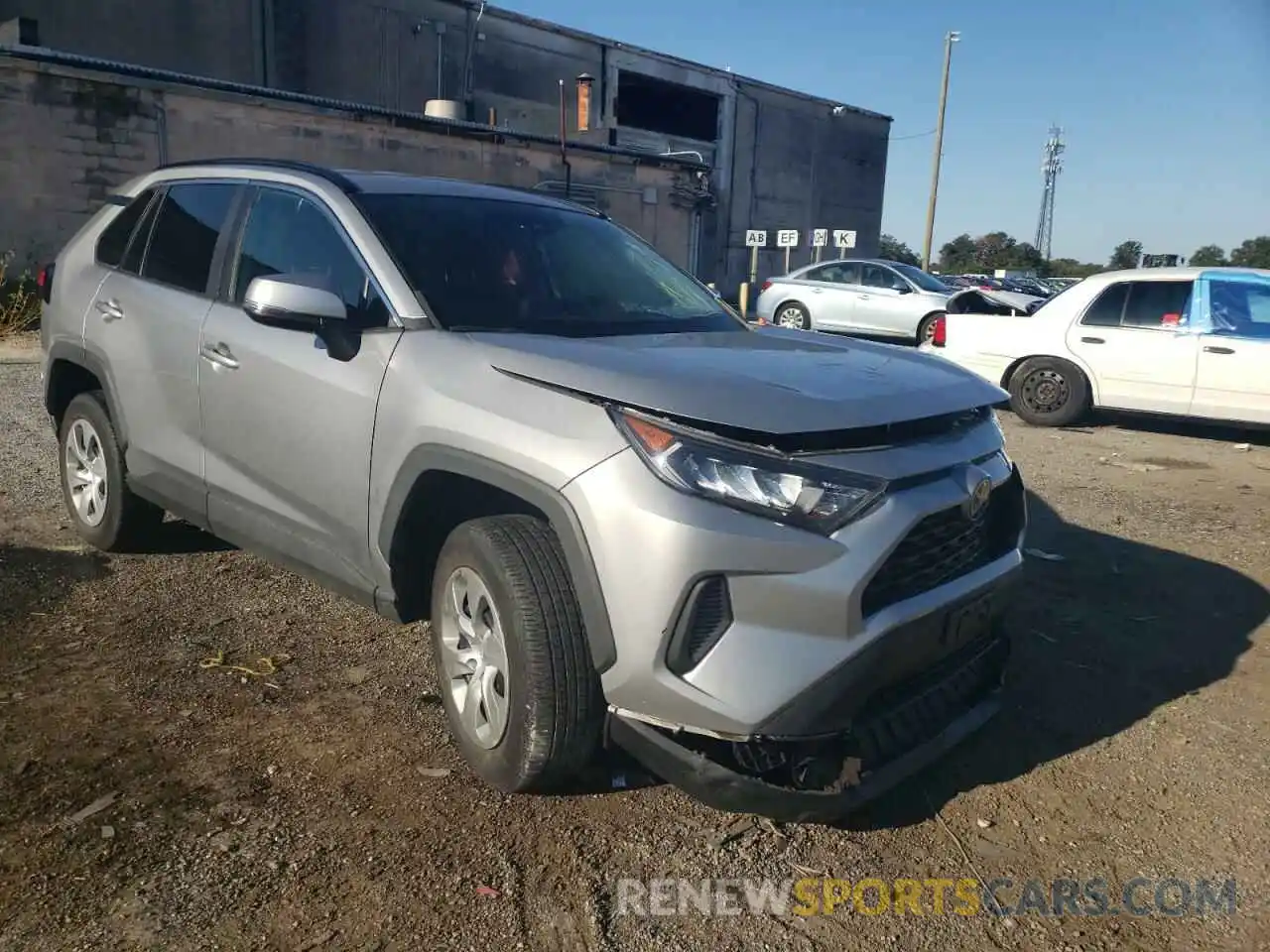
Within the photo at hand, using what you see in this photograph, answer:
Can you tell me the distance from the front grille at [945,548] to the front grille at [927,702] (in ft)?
1.01

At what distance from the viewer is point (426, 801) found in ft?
9.33

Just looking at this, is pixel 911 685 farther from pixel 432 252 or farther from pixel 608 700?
pixel 432 252

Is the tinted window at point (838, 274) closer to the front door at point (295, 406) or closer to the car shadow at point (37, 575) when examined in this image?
the car shadow at point (37, 575)

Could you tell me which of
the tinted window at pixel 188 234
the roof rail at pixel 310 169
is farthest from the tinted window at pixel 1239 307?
the tinted window at pixel 188 234

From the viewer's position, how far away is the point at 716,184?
118 ft

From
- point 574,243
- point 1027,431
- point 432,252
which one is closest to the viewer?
point 432,252

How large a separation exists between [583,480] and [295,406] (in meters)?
1.36

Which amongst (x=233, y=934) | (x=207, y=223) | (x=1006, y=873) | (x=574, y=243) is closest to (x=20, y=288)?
(x=207, y=223)

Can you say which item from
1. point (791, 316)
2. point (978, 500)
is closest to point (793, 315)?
point (791, 316)

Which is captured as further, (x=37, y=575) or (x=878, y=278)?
(x=878, y=278)

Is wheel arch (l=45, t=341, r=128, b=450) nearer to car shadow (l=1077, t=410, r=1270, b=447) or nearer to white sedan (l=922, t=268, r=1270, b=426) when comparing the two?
white sedan (l=922, t=268, r=1270, b=426)

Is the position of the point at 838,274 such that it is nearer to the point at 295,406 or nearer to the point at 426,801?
the point at 295,406

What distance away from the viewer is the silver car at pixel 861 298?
54.0 ft

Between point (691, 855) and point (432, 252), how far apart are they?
2.07 m
